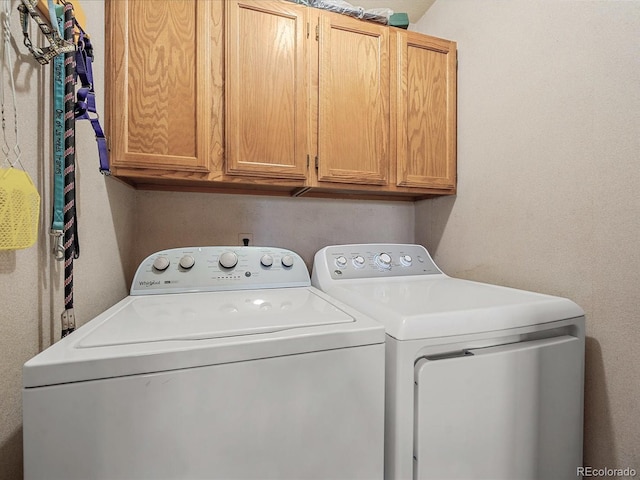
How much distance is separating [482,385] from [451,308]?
8.3 inches

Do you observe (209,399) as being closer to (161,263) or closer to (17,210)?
(17,210)

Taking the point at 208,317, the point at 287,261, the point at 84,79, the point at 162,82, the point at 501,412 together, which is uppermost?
the point at 162,82

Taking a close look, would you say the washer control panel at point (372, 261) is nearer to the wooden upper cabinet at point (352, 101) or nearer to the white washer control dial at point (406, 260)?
the white washer control dial at point (406, 260)

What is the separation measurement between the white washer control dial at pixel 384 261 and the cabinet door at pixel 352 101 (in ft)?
1.19

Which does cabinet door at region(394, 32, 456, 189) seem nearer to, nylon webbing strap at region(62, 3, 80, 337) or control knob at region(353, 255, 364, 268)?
control knob at region(353, 255, 364, 268)

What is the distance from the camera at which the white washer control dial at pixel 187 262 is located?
1205 millimetres

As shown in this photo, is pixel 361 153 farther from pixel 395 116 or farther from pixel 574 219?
pixel 574 219

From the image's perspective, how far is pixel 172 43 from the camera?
3.74 feet

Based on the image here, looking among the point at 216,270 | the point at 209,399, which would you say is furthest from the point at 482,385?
the point at 216,270

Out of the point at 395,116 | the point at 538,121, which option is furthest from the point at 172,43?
the point at 538,121

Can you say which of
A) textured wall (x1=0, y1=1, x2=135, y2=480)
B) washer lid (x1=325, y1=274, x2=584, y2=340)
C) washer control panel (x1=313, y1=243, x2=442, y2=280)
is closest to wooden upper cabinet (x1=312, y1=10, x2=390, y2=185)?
washer control panel (x1=313, y1=243, x2=442, y2=280)

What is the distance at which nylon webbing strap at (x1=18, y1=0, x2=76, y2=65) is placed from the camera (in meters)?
0.62

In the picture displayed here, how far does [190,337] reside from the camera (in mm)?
638

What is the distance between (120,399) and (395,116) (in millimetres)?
1464
